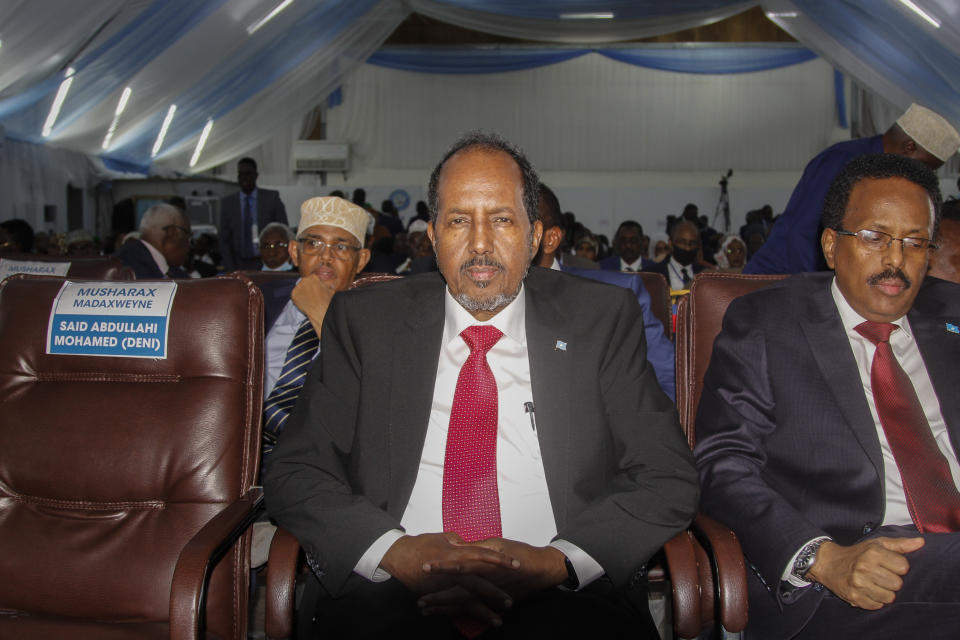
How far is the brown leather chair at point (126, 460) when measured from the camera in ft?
5.34

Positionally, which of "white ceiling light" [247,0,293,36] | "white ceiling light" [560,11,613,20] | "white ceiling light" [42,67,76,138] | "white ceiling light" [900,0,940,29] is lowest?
"white ceiling light" [42,67,76,138]

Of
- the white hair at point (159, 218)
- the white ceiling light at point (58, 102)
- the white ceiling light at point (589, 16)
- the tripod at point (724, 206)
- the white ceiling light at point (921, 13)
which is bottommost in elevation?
the white hair at point (159, 218)

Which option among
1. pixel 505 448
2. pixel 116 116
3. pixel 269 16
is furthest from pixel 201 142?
pixel 505 448

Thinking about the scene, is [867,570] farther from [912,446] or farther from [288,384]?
[288,384]

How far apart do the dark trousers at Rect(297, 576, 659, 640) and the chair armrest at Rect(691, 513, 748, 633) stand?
0.15 meters

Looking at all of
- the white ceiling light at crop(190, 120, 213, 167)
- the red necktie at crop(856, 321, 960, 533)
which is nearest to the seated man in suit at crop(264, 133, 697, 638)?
the red necktie at crop(856, 321, 960, 533)

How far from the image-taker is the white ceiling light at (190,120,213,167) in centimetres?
938

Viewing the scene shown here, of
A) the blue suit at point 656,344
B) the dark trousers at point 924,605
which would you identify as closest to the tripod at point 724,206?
the blue suit at point 656,344

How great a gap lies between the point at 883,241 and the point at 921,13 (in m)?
4.40

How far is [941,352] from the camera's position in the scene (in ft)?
5.54

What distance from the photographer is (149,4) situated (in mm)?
5516

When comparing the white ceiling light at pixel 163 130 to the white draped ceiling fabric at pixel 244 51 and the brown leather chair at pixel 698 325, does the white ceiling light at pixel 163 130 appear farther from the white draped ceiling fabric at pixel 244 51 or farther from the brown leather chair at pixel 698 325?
the brown leather chair at pixel 698 325

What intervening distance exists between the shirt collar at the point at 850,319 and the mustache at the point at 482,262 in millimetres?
793

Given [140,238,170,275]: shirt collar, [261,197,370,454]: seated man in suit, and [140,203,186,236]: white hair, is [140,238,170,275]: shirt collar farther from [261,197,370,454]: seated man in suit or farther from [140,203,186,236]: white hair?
[261,197,370,454]: seated man in suit
